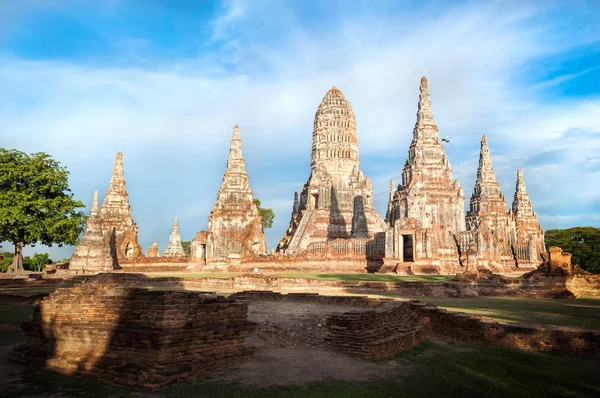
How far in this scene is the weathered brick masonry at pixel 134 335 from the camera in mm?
6871

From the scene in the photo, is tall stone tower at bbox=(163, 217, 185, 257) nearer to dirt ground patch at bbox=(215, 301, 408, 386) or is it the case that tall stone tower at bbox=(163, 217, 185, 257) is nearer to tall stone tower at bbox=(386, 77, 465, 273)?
tall stone tower at bbox=(386, 77, 465, 273)

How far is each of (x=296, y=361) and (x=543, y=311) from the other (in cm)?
933

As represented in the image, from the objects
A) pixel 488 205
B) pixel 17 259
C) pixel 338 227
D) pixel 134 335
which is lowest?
pixel 134 335

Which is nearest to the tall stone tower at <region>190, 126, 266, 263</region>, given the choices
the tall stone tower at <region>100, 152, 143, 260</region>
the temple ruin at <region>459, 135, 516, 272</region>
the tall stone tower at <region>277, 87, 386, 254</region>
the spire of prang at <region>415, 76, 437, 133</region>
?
the tall stone tower at <region>277, 87, 386, 254</region>

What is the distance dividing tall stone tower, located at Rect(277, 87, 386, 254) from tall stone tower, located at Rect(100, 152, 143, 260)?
41.0 ft

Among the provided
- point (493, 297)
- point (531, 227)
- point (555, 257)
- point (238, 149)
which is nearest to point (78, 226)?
point (238, 149)

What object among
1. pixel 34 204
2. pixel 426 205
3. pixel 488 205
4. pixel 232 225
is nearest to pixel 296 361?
pixel 34 204

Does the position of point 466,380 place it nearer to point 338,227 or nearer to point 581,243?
point 338,227

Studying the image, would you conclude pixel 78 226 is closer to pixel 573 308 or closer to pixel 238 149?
pixel 238 149

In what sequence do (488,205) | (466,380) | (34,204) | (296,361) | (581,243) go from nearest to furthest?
(466,380)
(296,361)
(34,204)
(488,205)
(581,243)

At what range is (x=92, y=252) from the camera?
31.2 metres

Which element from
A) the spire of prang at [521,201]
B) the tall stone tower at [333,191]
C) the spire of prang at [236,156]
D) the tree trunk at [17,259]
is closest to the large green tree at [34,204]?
the tree trunk at [17,259]

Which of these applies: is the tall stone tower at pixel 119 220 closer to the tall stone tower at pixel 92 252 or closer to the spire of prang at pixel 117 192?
the spire of prang at pixel 117 192

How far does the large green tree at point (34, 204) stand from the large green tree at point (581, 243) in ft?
162
